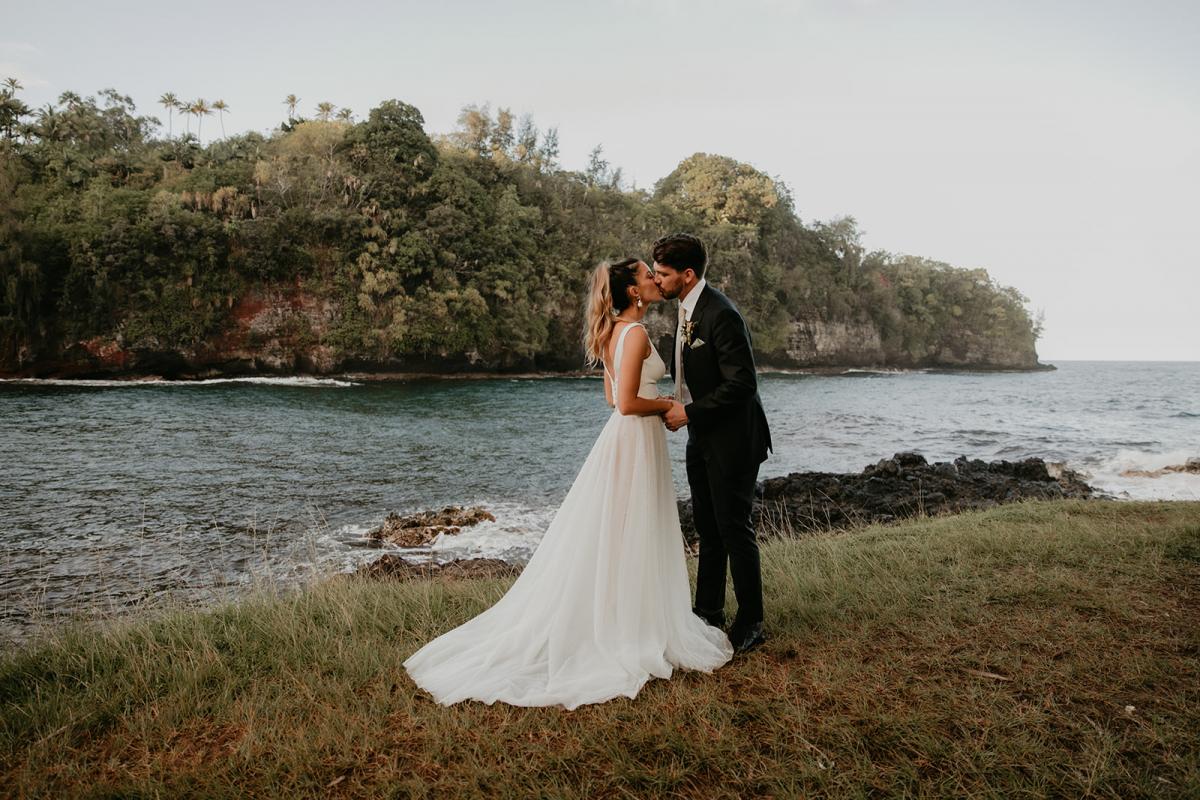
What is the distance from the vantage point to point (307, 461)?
15266 mm

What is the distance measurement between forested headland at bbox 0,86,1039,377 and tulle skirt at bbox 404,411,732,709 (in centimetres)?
3845

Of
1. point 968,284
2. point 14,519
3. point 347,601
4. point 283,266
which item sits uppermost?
point 968,284

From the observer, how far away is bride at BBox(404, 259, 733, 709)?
3.21 metres

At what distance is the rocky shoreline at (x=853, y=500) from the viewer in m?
9.71

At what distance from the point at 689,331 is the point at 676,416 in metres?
0.51

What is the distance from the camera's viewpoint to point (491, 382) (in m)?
39.7

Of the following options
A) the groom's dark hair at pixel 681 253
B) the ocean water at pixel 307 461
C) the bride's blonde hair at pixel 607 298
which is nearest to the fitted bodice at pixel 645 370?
the bride's blonde hair at pixel 607 298

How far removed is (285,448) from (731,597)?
15386 millimetres

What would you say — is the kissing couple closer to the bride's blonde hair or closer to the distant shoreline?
the bride's blonde hair

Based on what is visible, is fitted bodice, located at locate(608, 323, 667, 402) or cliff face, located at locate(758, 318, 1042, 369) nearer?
fitted bodice, located at locate(608, 323, 667, 402)

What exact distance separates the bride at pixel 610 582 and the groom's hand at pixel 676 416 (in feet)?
0.16

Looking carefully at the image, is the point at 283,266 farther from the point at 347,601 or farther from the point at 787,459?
the point at 347,601

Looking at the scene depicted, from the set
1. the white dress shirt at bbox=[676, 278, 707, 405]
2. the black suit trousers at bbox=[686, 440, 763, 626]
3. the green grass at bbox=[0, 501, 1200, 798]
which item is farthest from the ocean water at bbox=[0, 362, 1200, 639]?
the white dress shirt at bbox=[676, 278, 707, 405]

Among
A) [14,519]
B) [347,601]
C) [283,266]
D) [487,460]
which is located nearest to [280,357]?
[283,266]
